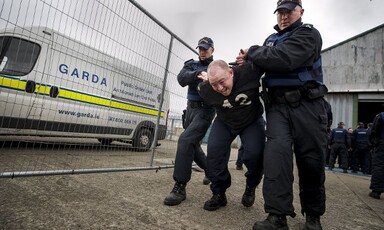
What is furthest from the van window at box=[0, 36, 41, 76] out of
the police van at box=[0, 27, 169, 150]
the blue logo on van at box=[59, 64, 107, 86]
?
the blue logo on van at box=[59, 64, 107, 86]

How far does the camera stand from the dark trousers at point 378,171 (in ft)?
13.0

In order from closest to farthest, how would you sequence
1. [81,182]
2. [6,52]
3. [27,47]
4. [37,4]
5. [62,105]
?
[37,4]
[81,182]
[6,52]
[27,47]
[62,105]

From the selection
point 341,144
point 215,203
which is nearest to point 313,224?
point 215,203

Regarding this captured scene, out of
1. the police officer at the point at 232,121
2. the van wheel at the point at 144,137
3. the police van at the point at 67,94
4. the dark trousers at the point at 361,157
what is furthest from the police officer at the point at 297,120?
the dark trousers at the point at 361,157

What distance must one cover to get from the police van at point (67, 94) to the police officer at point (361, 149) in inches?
300

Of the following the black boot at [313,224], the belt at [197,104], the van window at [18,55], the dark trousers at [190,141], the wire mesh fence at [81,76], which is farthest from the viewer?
the van window at [18,55]

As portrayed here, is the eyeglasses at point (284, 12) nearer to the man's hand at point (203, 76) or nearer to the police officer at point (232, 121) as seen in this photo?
the police officer at point (232, 121)

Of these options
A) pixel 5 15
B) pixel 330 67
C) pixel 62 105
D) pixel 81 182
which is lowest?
pixel 81 182

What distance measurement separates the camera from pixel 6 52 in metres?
3.96

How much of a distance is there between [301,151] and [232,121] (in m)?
0.65

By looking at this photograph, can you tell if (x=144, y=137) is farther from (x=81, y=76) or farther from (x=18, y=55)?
(x=18, y=55)

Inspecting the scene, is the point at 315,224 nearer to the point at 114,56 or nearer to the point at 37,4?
the point at 114,56

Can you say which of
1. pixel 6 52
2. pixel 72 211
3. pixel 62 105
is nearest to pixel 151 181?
pixel 72 211

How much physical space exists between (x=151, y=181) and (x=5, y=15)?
7.30 feet
